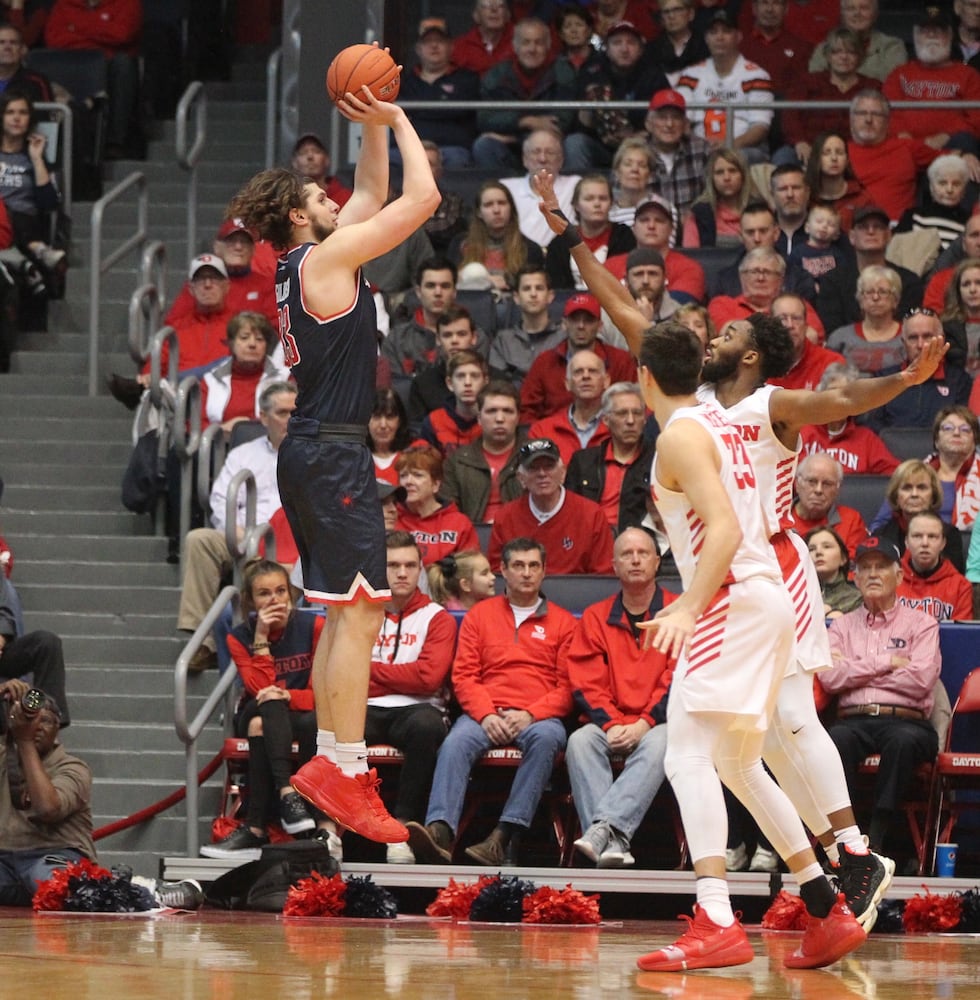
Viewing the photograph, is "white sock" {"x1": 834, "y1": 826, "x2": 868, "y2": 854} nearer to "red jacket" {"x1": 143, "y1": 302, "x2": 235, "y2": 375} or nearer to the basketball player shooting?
the basketball player shooting

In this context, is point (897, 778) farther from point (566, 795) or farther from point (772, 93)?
point (772, 93)

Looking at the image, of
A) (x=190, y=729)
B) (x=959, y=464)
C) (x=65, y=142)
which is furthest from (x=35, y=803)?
(x=65, y=142)

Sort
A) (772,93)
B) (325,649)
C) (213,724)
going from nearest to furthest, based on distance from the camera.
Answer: (325,649) → (213,724) → (772,93)

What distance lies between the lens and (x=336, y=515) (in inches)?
263

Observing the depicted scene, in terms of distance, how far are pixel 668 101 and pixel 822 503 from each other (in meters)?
4.09

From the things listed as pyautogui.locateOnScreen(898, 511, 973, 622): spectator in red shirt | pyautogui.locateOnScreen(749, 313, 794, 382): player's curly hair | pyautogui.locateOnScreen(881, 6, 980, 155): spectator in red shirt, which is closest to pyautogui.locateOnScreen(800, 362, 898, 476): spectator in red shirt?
pyautogui.locateOnScreen(898, 511, 973, 622): spectator in red shirt

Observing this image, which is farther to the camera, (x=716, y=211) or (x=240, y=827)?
(x=716, y=211)

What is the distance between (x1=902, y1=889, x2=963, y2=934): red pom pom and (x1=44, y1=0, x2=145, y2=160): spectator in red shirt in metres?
9.63

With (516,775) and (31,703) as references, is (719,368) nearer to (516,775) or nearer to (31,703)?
(516,775)

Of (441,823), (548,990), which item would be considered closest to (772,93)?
(441,823)

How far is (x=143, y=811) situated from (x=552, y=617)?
2.24 m

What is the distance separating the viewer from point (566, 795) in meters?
9.33

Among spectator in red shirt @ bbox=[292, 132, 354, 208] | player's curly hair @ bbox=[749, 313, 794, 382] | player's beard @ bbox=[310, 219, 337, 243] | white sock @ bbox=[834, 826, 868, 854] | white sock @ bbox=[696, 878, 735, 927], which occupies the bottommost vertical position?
white sock @ bbox=[696, 878, 735, 927]

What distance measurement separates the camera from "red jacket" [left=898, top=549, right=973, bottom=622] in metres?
9.78
